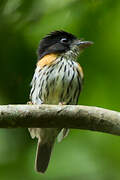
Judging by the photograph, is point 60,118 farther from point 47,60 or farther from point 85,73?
point 47,60

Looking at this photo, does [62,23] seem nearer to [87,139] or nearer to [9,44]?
[9,44]

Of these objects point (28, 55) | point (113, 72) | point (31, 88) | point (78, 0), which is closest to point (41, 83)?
point (31, 88)

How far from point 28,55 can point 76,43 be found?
92 centimetres

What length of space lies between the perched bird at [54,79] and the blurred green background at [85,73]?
5.9 inches

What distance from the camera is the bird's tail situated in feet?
14.5

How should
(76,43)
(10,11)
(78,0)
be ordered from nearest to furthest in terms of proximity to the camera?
(10,11) < (78,0) < (76,43)

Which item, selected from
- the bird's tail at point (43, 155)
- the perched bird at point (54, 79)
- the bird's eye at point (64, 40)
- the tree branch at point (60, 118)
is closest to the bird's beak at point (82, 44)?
the perched bird at point (54, 79)

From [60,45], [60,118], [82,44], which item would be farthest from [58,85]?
[60,118]

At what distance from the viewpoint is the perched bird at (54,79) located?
167 inches

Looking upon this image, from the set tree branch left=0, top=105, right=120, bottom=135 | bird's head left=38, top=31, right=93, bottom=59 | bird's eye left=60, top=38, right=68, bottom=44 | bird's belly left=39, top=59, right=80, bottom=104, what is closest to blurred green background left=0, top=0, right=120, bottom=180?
bird's belly left=39, top=59, right=80, bottom=104

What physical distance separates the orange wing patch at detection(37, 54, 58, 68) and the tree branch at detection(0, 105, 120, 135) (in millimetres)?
1658

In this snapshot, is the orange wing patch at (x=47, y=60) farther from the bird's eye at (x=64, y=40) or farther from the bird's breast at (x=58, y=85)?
the bird's eye at (x=64, y=40)

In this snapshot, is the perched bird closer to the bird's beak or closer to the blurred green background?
the bird's beak

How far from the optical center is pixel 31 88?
4.14 meters
